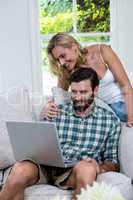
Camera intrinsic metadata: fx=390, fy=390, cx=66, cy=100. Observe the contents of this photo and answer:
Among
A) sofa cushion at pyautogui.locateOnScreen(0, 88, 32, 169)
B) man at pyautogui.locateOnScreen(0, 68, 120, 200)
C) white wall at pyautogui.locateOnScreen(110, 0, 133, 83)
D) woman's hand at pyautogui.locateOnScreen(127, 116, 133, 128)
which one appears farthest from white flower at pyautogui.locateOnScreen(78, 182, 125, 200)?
white wall at pyautogui.locateOnScreen(110, 0, 133, 83)

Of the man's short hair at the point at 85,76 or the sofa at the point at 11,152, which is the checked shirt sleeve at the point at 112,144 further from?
the man's short hair at the point at 85,76

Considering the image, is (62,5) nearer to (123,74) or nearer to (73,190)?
(123,74)

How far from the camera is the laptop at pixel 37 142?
1981mm

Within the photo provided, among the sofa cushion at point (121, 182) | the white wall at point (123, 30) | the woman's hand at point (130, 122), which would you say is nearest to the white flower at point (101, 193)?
the sofa cushion at point (121, 182)

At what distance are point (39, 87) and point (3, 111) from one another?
1564mm

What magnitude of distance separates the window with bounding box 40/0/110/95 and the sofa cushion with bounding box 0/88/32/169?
147 cm

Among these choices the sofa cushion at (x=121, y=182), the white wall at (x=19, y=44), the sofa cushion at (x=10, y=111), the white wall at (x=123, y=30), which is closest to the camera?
the sofa cushion at (x=121, y=182)

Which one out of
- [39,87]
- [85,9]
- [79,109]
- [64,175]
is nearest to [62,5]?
[85,9]

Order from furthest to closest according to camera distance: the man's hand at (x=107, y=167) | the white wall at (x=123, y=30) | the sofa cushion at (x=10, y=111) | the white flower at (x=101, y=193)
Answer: the white wall at (x=123, y=30) → the sofa cushion at (x=10, y=111) → the man's hand at (x=107, y=167) → the white flower at (x=101, y=193)

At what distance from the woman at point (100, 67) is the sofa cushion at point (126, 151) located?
12cm

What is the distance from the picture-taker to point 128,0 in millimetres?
3621

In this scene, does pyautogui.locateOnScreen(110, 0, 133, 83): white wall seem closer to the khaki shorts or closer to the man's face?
the man's face

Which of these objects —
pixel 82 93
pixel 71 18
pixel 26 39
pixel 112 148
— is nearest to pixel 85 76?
pixel 82 93

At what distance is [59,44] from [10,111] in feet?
1.68
